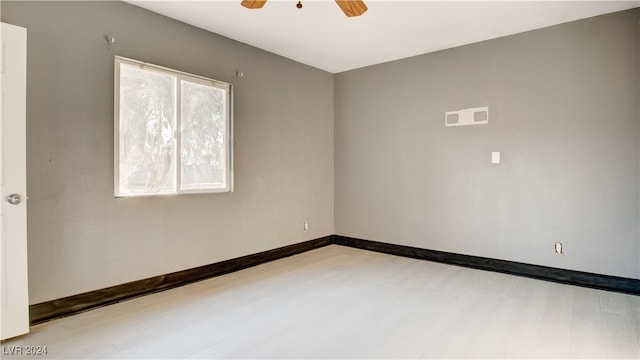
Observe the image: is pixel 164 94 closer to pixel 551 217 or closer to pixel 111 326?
pixel 111 326

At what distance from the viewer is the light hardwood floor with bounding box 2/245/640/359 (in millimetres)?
2207

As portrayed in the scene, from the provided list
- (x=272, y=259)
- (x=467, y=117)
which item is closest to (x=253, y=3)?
(x=467, y=117)

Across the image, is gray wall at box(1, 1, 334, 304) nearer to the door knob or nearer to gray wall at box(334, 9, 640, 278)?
the door knob

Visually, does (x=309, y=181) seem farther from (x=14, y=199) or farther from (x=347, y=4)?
(x=14, y=199)

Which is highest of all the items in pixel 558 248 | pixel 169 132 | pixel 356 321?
pixel 169 132

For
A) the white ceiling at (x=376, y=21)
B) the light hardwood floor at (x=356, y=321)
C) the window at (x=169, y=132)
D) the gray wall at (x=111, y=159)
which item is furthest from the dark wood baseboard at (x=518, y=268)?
the white ceiling at (x=376, y=21)

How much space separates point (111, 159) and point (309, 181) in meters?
2.69

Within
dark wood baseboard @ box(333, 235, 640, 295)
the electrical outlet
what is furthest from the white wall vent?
dark wood baseboard @ box(333, 235, 640, 295)

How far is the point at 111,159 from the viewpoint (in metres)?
2.96

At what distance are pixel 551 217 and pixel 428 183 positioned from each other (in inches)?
55.6

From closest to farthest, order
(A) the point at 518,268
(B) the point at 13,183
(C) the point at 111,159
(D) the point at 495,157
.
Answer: (B) the point at 13,183, (C) the point at 111,159, (A) the point at 518,268, (D) the point at 495,157

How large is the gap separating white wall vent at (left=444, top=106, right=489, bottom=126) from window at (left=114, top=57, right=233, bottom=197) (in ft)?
9.01

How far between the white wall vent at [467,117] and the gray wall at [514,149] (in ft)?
0.21

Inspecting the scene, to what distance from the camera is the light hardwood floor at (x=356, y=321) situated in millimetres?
2207
